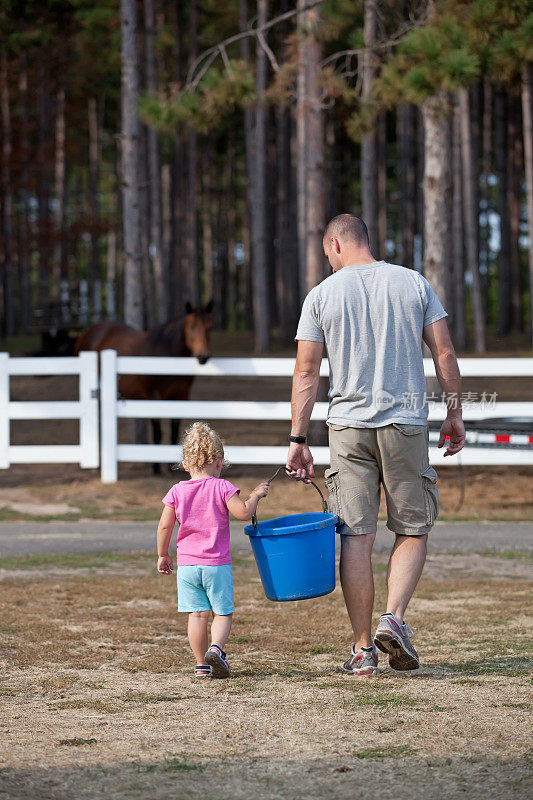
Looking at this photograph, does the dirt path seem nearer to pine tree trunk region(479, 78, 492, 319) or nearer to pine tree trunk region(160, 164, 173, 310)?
pine tree trunk region(160, 164, 173, 310)

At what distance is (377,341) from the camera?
5215 mm

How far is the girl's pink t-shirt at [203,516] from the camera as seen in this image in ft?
17.2

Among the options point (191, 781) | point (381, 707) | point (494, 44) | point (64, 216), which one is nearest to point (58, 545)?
point (381, 707)

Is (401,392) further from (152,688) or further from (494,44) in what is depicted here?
(494,44)

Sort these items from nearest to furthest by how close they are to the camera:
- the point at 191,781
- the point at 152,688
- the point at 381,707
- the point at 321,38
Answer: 1. the point at 191,781
2. the point at 381,707
3. the point at 152,688
4. the point at 321,38

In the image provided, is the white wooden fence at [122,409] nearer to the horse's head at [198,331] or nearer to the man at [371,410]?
the horse's head at [198,331]

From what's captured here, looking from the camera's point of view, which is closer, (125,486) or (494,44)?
(125,486)

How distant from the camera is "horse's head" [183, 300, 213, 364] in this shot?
13023 mm

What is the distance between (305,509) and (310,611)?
4140mm

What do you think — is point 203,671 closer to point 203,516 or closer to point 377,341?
point 203,516

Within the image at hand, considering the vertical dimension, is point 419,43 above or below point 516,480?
above

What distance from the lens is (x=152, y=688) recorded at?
5.03m

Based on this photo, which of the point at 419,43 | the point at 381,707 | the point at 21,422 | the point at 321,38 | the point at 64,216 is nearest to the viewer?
the point at 381,707

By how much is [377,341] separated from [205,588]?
136cm
